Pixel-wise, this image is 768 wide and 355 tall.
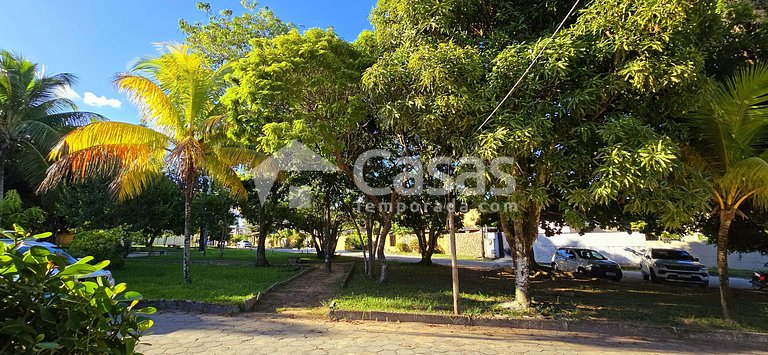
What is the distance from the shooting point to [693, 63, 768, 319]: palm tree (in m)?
7.13

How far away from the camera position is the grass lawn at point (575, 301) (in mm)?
8328

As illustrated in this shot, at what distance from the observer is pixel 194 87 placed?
1044 centimetres

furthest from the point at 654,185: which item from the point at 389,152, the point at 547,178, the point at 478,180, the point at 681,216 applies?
the point at 389,152

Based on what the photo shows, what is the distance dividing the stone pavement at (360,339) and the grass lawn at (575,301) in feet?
3.22

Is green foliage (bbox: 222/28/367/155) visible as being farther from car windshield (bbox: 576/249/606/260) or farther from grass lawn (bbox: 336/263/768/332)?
car windshield (bbox: 576/249/606/260)

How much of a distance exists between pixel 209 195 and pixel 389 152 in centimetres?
1209

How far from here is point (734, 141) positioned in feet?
25.0

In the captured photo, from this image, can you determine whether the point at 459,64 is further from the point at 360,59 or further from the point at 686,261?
the point at 686,261

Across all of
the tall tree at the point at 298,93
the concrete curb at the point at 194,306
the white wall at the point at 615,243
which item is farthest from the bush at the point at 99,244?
the white wall at the point at 615,243

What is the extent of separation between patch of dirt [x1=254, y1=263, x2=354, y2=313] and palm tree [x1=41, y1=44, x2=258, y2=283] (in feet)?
9.16

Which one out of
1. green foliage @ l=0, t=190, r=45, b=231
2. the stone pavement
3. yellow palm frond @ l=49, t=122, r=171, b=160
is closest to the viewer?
the stone pavement

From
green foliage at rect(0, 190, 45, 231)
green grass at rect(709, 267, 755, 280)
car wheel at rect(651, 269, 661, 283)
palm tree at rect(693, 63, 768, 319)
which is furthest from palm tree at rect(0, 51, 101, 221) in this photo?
green grass at rect(709, 267, 755, 280)

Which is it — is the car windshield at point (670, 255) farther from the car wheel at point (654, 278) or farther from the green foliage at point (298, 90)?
the green foliage at point (298, 90)

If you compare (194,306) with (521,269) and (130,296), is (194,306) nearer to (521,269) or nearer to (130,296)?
(521,269)
